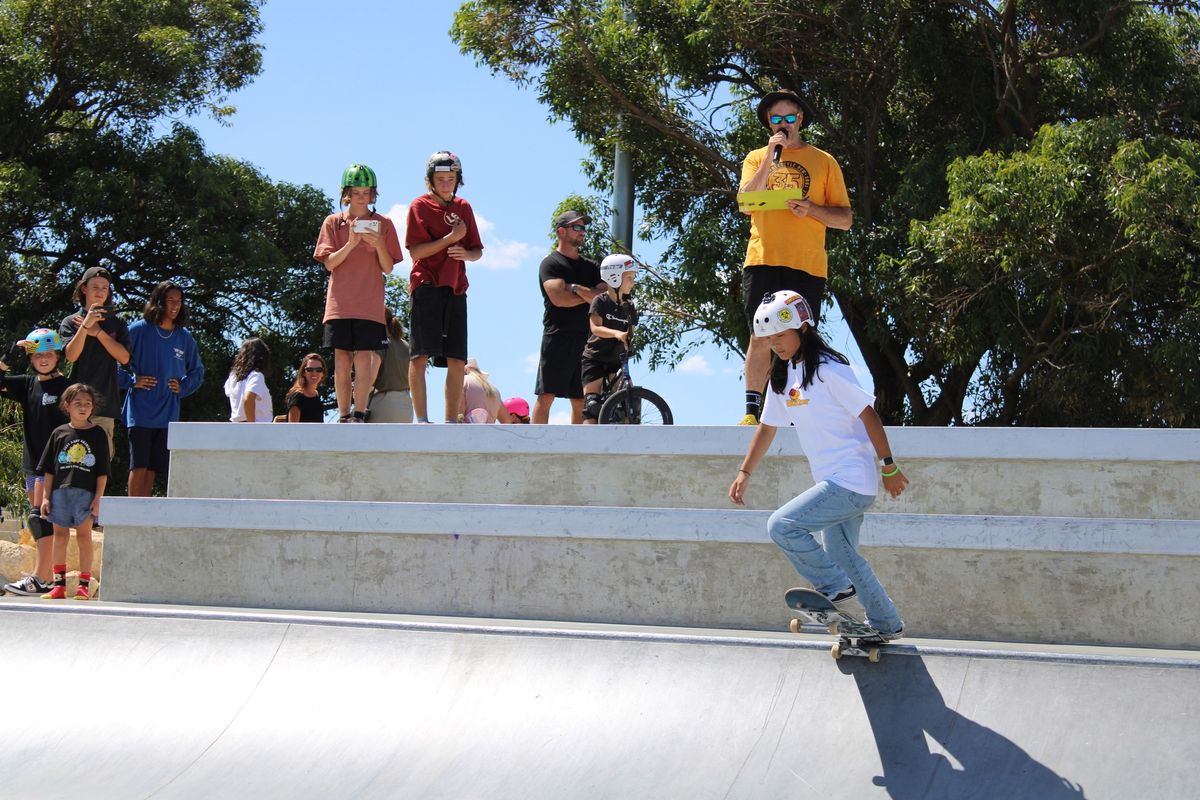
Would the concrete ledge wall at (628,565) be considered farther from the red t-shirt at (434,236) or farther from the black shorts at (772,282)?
the red t-shirt at (434,236)

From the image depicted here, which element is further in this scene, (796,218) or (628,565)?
(796,218)

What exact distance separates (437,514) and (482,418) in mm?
2921

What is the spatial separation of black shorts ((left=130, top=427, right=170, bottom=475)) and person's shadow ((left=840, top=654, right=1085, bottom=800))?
224 inches

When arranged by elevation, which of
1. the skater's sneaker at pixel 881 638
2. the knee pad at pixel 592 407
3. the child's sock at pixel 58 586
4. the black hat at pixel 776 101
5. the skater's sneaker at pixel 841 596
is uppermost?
the black hat at pixel 776 101

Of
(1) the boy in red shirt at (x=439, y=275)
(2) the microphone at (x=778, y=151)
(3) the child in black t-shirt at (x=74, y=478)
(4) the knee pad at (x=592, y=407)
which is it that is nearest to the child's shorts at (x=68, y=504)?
(3) the child in black t-shirt at (x=74, y=478)

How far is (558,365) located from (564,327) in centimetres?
28

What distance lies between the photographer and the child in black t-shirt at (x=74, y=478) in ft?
28.0

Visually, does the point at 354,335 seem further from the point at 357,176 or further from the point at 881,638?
the point at 881,638

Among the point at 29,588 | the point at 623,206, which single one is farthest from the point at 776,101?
the point at 623,206

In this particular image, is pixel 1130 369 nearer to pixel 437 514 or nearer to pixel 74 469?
pixel 437 514

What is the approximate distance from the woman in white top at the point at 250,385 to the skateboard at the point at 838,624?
578cm

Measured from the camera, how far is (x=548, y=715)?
6070 mm

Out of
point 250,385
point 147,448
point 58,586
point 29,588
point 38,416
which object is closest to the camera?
point 58,586

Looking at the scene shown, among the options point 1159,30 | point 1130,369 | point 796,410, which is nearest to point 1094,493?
point 796,410
